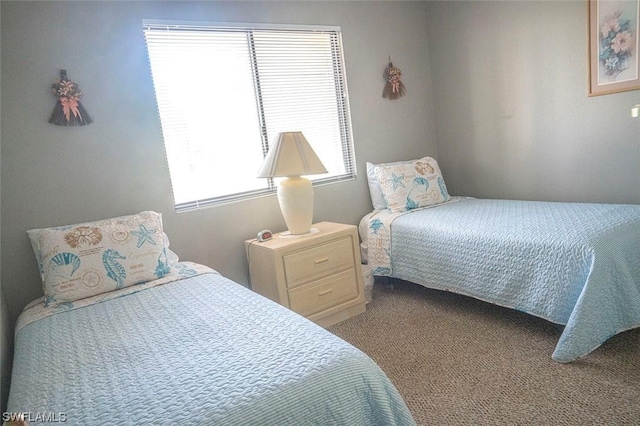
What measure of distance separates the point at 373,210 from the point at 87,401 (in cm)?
246

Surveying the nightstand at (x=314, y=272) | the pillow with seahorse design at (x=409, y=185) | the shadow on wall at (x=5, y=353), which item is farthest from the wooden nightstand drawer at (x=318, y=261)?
the shadow on wall at (x=5, y=353)

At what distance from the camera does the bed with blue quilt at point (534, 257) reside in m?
1.79

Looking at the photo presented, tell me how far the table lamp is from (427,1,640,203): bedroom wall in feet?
5.14

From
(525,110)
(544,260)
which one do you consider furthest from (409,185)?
(544,260)

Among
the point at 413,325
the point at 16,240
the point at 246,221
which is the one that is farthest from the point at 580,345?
the point at 16,240

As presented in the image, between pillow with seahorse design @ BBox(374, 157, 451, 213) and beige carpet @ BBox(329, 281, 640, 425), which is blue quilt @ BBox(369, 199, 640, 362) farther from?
pillow with seahorse design @ BBox(374, 157, 451, 213)

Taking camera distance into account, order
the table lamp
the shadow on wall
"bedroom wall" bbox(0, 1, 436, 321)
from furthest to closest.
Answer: the table lamp
"bedroom wall" bbox(0, 1, 436, 321)
the shadow on wall

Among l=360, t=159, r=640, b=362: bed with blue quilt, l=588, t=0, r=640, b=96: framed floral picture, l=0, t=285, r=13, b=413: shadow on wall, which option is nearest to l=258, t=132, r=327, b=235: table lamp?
l=360, t=159, r=640, b=362: bed with blue quilt

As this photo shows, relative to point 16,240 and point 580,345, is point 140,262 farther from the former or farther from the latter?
point 580,345

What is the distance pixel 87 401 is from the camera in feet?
3.39

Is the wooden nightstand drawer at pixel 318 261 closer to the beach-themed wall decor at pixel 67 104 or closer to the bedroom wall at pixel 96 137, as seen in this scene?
the bedroom wall at pixel 96 137

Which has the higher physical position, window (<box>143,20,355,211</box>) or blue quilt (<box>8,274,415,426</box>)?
window (<box>143,20,355,211</box>)

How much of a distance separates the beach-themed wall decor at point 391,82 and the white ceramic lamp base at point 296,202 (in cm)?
126

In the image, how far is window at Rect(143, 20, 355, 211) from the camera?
7.97 ft
